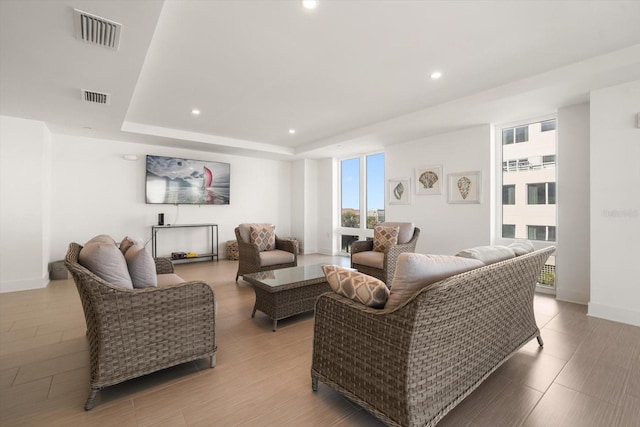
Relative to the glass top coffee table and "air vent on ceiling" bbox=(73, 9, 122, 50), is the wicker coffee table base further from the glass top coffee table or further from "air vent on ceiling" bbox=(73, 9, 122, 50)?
"air vent on ceiling" bbox=(73, 9, 122, 50)

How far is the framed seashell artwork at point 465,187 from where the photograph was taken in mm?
4406

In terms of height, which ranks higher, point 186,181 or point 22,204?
point 186,181

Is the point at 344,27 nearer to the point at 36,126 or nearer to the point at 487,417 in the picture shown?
the point at 487,417

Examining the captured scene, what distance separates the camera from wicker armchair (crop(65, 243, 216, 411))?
161 centimetres

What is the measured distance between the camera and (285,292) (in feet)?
8.91

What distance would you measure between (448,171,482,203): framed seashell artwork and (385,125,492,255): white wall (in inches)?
2.7

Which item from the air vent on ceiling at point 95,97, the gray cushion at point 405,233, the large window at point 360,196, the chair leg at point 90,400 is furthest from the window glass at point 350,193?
the chair leg at point 90,400

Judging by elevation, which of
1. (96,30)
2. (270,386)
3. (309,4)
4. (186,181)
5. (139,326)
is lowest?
(270,386)

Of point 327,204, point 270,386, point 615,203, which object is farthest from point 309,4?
point 327,204

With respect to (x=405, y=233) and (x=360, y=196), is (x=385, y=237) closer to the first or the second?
(x=405, y=233)

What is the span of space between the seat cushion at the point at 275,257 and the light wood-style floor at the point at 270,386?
1253mm

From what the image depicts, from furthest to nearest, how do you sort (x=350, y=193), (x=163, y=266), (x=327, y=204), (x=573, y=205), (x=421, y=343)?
(x=327, y=204) → (x=350, y=193) → (x=573, y=205) → (x=163, y=266) → (x=421, y=343)

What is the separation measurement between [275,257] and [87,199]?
373cm

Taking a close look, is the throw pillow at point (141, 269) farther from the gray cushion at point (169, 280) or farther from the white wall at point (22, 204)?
the white wall at point (22, 204)
